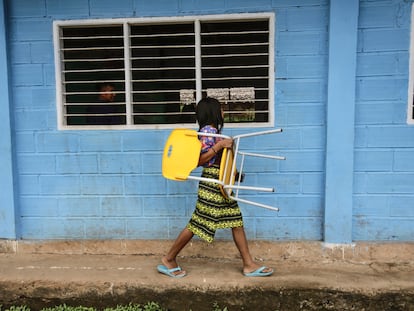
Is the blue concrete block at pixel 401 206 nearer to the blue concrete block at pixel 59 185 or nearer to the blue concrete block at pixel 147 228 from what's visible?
the blue concrete block at pixel 147 228

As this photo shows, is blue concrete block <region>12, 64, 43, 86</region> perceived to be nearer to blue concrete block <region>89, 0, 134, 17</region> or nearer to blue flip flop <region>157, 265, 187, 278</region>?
blue concrete block <region>89, 0, 134, 17</region>

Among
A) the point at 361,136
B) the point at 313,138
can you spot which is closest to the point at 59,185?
the point at 313,138

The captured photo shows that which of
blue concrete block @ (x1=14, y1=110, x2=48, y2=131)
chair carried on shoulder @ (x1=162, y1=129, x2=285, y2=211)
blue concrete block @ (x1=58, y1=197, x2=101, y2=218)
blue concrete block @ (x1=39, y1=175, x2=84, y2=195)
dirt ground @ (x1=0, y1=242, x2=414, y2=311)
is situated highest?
blue concrete block @ (x1=14, y1=110, x2=48, y2=131)

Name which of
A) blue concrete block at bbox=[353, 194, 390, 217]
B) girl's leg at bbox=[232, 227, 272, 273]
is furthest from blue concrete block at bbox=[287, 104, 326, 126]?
girl's leg at bbox=[232, 227, 272, 273]

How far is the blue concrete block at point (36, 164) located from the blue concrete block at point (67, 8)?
55.1 inches

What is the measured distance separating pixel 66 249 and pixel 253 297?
201cm

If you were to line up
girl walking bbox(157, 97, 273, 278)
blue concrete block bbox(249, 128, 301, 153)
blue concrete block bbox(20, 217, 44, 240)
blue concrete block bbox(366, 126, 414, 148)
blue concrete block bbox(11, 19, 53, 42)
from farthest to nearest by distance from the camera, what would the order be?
blue concrete block bbox(20, 217, 44, 240) → blue concrete block bbox(11, 19, 53, 42) → blue concrete block bbox(249, 128, 301, 153) → blue concrete block bbox(366, 126, 414, 148) → girl walking bbox(157, 97, 273, 278)

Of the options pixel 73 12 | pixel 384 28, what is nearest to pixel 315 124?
pixel 384 28

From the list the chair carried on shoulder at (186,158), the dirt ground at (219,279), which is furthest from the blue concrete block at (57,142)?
the chair carried on shoulder at (186,158)

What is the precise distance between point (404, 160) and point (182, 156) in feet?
7.01

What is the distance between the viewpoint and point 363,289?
3.25 metres

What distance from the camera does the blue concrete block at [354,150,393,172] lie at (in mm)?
3758

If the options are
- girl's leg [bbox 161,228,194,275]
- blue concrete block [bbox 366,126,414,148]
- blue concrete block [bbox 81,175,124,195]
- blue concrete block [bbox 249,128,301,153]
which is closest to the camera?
girl's leg [bbox 161,228,194,275]

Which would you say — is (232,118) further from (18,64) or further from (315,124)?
(18,64)
